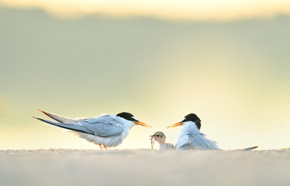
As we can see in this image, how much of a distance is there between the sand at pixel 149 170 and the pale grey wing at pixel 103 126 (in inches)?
154

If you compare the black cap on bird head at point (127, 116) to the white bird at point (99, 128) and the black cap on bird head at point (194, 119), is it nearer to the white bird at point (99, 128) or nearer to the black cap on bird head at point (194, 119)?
the white bird at point (99, 128)

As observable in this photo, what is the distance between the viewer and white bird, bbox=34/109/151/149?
9984 millimetres

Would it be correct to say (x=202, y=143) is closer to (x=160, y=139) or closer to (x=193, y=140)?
(x=193, y=140)

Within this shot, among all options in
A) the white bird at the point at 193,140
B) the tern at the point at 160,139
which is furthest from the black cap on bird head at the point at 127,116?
the white bird at the point at 193,140

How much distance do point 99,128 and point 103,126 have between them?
0.09 metres

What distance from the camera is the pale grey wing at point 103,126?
10000 mm

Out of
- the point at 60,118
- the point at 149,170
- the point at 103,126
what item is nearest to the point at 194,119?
the point at 103,126

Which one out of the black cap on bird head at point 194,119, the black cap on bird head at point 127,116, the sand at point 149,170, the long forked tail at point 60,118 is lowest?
the sand at point 149,170

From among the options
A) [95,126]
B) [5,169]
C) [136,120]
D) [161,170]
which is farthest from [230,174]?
[136,120]

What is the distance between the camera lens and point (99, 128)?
10008mm

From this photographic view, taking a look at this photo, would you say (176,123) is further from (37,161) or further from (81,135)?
(37,161)

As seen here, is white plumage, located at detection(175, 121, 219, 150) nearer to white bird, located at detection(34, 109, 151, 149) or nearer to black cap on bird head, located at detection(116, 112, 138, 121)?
white bird, located at detection(34, 109, 151, 149)

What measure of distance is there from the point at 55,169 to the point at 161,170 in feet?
3.17

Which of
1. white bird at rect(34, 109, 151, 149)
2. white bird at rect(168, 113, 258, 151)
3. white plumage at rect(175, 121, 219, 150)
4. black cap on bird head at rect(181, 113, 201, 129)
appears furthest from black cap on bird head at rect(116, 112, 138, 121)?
white plumage at rect(175, 121, 219, 150)
